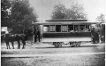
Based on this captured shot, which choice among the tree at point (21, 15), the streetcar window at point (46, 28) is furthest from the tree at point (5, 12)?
the streetcar window at point (46, 28)

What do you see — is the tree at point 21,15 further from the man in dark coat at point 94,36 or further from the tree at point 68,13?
the man in dark coat at point 94,36

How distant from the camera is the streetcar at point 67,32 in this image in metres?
2.23

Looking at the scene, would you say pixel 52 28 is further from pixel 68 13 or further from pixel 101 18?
pixel 101 18

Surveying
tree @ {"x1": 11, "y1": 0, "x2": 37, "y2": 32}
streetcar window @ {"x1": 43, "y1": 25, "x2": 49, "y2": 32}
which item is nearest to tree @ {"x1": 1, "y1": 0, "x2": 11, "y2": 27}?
tree @ {"x1": 11, "y1": 0, "x2": 37, "y2": 32}

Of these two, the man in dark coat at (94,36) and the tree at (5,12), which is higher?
the tree at (5,12)

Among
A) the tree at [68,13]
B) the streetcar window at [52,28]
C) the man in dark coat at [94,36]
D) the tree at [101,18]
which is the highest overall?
the tree at [68,13]

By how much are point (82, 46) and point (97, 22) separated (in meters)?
0.24

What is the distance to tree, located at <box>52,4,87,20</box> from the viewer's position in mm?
2236

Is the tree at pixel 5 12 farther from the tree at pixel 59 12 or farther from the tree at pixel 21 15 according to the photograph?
the tree at pixel 59 12

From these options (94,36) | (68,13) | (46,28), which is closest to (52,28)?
(46,28)

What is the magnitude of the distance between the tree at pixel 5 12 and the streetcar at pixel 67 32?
30cm

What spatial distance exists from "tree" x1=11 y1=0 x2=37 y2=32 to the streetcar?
0.14m

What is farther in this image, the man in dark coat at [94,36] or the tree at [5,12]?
the man in dark coat at [94,36]

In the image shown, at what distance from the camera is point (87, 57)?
2279mm
